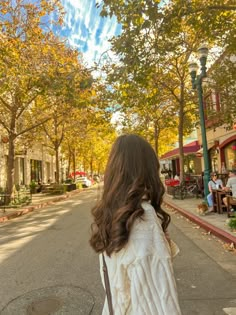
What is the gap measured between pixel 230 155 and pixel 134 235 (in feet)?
65.1

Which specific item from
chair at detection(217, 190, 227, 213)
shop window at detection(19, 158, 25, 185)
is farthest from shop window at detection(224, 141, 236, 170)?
shop window at detection(19, 158, 25, 185)

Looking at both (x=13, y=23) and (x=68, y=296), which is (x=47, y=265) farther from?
(x=13, y=23)

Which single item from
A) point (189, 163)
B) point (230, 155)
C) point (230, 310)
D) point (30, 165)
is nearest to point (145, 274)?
point (230, 310)

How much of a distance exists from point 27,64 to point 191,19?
27.7 ft

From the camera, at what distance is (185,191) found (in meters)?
17.3

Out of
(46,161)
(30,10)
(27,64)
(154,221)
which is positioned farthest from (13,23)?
(46,161)

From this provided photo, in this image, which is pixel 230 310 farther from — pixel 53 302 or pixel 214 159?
pixel 214 159

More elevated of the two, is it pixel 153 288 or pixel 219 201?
→ pixel 153 288

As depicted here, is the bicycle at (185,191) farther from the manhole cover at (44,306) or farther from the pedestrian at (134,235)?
the pedestrian at (134,235)

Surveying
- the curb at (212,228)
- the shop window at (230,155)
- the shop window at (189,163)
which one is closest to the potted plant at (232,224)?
the curb at (212,228)

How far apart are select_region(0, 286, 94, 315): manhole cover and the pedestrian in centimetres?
270

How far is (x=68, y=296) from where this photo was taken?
14.5 ft

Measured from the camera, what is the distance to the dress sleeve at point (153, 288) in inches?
50.8

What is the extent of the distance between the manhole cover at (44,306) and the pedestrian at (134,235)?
277cm
